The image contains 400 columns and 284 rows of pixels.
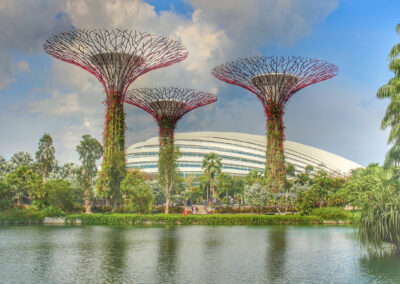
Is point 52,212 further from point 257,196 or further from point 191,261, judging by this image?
point 191,261

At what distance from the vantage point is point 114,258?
19.2 metres

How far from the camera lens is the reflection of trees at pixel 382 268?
1498 centimetres

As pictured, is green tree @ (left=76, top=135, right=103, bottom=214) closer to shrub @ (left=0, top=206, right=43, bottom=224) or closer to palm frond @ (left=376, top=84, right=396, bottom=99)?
shrub @ (left=0, top=206, right=43, bottom=224)

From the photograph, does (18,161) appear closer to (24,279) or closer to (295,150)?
(24,279)

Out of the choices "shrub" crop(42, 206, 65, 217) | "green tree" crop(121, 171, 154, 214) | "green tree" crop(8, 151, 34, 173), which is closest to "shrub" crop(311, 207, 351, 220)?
"green tree" crop(121, 171, 154, 214)

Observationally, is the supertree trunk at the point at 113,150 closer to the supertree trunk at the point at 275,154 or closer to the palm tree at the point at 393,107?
the supertree trunk at the point at 275,154

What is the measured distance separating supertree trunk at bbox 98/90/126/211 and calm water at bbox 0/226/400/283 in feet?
80.5

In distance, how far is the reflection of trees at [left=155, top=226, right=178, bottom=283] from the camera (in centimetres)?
1520

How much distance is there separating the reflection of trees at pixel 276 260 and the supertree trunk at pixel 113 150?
2919 centimetres

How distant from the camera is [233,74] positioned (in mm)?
58156

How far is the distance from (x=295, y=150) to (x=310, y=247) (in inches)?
4039

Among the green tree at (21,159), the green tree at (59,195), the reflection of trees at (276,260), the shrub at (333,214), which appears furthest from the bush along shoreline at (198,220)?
the green tree at (21,159)

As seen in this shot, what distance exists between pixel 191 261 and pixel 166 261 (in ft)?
3.72

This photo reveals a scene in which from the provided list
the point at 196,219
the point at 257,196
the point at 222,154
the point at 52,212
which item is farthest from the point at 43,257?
the point at 222,154
